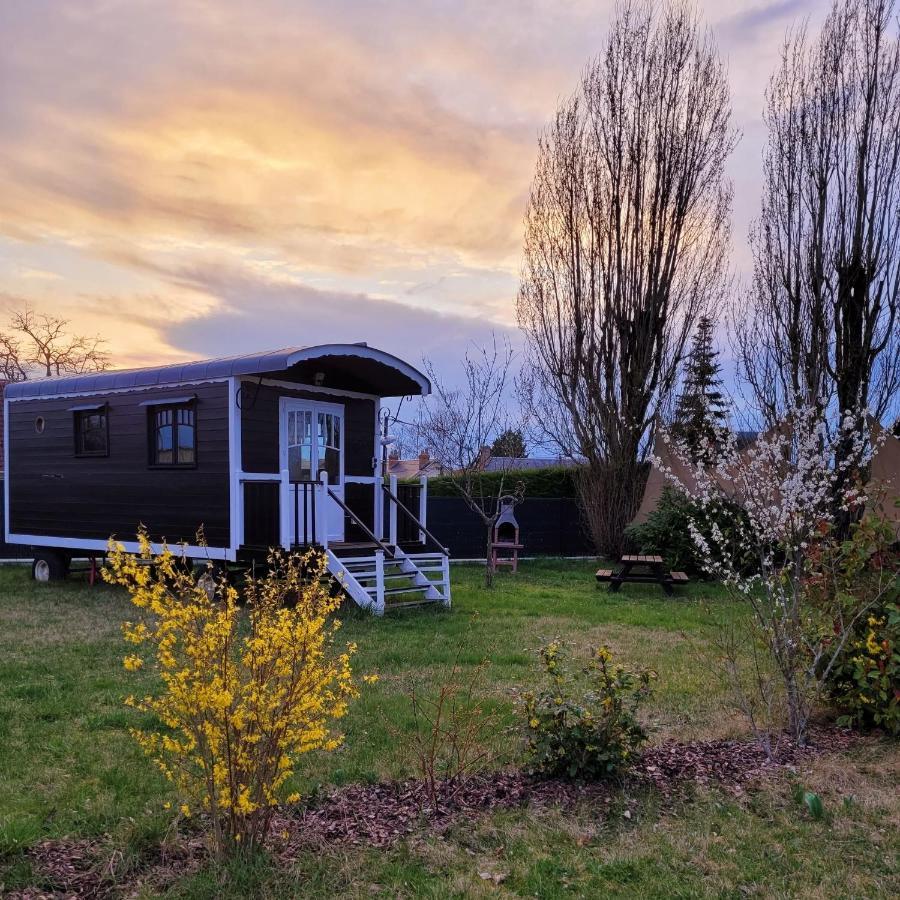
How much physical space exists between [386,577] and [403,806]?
211 inches

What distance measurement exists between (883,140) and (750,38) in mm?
2733

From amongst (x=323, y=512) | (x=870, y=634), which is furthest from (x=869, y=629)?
(x=323, y=512)

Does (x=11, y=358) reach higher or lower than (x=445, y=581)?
higher

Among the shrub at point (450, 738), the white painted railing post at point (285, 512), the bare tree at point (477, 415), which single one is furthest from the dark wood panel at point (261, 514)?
the bare tree at point (477, 415)

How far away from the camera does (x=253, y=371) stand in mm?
8320

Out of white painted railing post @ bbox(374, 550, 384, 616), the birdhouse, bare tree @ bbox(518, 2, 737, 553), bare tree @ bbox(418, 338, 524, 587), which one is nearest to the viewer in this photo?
white painted railing post @ bbox(374, 550, 384, 616)

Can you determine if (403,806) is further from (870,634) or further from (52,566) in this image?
(52,566)

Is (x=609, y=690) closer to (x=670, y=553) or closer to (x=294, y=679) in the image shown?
(x=294, y=679)

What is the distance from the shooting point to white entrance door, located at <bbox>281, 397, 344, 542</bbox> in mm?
9180

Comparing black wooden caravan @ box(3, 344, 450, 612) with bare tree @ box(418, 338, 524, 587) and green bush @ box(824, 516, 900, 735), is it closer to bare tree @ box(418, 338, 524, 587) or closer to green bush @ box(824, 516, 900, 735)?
bare tree @ box(418, 338, 524, 587)

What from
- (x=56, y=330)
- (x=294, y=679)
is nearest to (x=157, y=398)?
(x=294, y=679)

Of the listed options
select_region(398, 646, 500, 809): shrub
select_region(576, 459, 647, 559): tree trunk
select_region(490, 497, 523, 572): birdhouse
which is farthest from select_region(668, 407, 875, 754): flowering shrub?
select_region(576, 459, 647, 559): tree trunk

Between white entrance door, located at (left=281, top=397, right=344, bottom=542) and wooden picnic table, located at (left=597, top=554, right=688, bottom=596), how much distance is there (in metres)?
3.82

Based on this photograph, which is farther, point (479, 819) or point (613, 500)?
point (613, 500)
